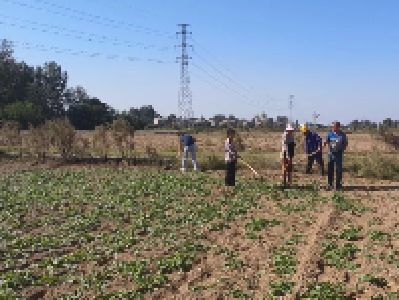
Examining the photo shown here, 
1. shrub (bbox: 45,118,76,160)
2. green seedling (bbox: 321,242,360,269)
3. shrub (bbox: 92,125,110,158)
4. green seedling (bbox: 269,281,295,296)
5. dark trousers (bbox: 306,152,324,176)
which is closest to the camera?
green seedling (bbox: 269,281,295,296)

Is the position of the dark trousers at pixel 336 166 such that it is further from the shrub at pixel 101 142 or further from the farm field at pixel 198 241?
the shrub at pixel 101 142

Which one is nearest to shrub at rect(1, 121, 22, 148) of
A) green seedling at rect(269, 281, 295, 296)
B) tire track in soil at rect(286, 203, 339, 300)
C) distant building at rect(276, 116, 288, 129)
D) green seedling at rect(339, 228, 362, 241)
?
tire track in soil at rect(286, 203, 339, 300)

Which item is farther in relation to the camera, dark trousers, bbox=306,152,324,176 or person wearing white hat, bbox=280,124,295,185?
dark trousers, bbox=306,152,324,176

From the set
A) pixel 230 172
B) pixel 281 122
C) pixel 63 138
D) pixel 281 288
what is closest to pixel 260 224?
pixel 281 288

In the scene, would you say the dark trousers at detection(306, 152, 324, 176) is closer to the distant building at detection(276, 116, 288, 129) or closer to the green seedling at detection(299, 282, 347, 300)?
the green seedling at detection(299, 282, 347, 300)

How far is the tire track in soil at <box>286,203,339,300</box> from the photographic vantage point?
6.61 metres

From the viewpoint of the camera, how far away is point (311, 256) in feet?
25.2

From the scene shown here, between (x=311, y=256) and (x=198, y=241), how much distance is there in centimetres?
234

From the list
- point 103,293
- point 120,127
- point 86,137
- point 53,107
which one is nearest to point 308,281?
point 103,293

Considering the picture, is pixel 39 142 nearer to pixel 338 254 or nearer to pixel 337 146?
pixel 337 146

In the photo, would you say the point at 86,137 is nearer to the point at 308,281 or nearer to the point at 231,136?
the point at 231,136

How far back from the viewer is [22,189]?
15266 millimetres

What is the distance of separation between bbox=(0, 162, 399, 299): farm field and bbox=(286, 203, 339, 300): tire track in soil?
0.09ft

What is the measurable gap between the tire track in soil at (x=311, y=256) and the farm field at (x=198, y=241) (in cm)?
3
